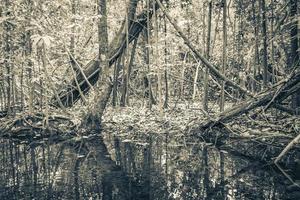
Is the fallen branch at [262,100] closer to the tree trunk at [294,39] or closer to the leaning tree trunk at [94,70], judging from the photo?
the tree trunk at [294,39]

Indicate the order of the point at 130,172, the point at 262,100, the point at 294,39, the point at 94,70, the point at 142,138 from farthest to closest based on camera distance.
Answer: the point at 94,70 < the point at 142,138 < the point at 294,39 < the point at 262,100 < the point at 130,172

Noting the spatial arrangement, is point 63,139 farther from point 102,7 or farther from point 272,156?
point 272,156

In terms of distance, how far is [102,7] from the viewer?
41.6ft

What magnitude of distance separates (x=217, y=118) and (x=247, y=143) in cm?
113

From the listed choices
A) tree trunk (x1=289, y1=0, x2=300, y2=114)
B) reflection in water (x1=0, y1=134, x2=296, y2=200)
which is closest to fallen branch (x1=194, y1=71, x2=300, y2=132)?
reflection in water (x1=0, y1=134, x2=296, y2=200)

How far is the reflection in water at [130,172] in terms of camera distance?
22.7ft

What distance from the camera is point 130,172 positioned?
8.39 m

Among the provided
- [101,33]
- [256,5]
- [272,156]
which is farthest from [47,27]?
[272,156]

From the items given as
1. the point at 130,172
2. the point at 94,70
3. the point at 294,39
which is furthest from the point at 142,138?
the point at 294,39

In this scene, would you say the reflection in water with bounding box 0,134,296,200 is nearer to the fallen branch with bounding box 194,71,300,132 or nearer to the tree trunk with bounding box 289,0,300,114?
the fallen branch with bounding box 194,71,300,132

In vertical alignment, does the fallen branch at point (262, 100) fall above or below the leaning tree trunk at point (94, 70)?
below

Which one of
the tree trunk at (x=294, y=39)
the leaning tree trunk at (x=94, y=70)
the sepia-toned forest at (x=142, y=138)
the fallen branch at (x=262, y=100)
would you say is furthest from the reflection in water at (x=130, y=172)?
the leaning tree trunk at (x=94, y=70)

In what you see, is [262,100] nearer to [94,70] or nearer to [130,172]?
[130,172]

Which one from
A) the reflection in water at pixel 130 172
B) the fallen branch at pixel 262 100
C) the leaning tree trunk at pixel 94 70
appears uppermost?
the leaning tree trunk at pixel 94 70
